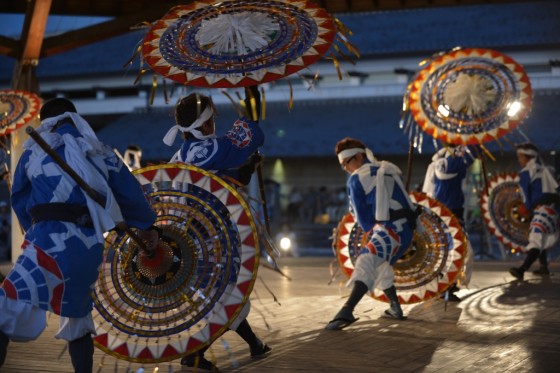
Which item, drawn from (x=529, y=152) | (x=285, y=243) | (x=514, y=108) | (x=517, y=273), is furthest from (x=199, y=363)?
(x=285, y=243)

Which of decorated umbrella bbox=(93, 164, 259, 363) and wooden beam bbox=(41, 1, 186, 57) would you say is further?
wooden beam bbox=(41, 1, 186, 57)

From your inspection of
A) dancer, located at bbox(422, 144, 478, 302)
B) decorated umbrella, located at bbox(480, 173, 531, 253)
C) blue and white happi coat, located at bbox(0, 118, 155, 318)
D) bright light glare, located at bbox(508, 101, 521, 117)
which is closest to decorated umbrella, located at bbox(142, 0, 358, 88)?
blue and white happi coat, located at bbox(0, 118, 155, 318)

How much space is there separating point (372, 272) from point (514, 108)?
250 centimetres

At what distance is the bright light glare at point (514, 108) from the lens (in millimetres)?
7797

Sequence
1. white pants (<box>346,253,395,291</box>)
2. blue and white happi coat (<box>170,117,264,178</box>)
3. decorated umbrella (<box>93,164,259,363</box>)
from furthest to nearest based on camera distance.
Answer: white pants (<box>346,253,395,291</box>) < blue and white happi coat (<box>170,117,264,178</box>) < decorated umbrella (<box>93,164,259,363</box>)

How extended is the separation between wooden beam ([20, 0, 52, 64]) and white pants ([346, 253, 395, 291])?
635cm

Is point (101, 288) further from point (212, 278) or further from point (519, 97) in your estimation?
point (519, 97)

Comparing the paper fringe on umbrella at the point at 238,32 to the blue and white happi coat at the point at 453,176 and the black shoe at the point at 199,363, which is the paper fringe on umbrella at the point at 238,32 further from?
the blue and white happi coat at the point at 453,176

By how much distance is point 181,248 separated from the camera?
451 cm

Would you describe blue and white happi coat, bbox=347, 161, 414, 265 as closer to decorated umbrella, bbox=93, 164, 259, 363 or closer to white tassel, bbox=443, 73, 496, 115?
white tassel, bbox=443, 73, 496, 115

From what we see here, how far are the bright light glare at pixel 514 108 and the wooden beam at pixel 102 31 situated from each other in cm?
538

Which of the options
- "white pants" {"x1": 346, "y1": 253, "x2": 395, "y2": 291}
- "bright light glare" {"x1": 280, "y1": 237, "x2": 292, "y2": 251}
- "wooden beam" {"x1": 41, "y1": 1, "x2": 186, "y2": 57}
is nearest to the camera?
"white pants" {"x1": 346, "y1": 253, "x2": 395, "y2": 291}

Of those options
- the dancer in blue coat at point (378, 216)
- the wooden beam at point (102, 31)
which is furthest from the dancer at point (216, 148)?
the wooden beam at point (102, 31)

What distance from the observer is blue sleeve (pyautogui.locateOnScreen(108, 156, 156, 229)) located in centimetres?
400
